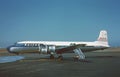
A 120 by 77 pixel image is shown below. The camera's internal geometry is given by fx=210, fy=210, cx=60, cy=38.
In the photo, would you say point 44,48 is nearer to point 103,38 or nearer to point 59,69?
point 103,38

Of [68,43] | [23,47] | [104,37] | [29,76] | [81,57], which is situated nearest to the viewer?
[29,76]

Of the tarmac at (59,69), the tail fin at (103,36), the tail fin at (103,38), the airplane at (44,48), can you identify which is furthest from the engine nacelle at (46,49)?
the tail fin at (103,36)

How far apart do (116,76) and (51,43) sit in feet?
85.9

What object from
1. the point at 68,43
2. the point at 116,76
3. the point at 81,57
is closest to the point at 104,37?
the point at 68,43

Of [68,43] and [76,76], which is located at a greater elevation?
[68,43]

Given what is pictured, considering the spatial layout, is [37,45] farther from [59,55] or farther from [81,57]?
[81,57]

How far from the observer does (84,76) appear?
16438 millimetres

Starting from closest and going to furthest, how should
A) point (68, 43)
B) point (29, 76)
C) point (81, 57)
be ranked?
1. point (29, 76)
2. point (81, 57)
3. point (68, 43)

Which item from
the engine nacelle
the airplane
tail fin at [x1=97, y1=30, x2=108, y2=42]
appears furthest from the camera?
tail fin at [x1=97, y1=30, x2=108, y2=42]

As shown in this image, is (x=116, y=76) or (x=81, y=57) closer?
(x=116, y=76)

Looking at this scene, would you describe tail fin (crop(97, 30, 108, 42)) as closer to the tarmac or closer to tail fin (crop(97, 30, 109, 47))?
tail fin (crop(97, 30, 109, 47))

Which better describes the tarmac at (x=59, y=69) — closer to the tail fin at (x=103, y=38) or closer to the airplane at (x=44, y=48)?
the airplane at (x=44, y=48)

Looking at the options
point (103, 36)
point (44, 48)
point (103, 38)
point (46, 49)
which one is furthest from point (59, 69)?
point (103, 36)

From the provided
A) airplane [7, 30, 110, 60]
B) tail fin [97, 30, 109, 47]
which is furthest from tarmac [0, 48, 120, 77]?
tail fin [97, 30, 109, 47]
